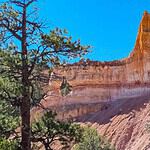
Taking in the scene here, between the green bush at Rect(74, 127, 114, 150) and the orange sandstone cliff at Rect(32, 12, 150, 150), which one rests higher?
the orange sandstone cliff at Rect(32, 12, 150, 150)

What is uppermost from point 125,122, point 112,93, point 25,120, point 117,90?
point 117,90

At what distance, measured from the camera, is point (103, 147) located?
37062 mm

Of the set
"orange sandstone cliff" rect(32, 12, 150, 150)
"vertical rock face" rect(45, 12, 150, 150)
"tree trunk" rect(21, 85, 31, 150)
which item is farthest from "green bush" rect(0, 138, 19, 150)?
"orange sandstone cliff" rect(32, 12, 150, 150)

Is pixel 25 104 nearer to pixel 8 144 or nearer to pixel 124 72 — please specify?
pixel 8 144

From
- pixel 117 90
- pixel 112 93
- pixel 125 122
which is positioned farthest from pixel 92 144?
pixel 117 90

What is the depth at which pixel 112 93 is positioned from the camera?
186 feet

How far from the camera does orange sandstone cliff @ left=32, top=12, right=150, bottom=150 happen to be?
50312 mm

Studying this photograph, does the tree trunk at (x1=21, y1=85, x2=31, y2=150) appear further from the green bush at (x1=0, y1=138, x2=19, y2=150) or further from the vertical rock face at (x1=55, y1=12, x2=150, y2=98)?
the vertical rock face at (x1=55, y1=12, x2=150, y2=98)

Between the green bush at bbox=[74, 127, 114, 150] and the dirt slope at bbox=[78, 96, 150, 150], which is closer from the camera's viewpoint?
the green bush at bbox=[74, 127, 114, 150]

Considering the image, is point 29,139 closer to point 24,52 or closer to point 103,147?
point 24,52

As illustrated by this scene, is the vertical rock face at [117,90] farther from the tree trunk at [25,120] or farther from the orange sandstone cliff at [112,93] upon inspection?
the tree trunk at [25,120]

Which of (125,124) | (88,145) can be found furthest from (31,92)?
(125,124)

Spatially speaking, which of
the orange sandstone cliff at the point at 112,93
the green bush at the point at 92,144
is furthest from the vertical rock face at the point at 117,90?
the green bush at the point at 92,144

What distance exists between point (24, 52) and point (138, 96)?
39.1 m
